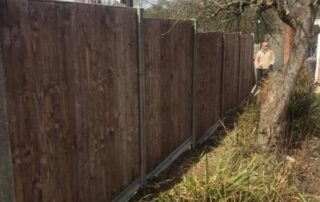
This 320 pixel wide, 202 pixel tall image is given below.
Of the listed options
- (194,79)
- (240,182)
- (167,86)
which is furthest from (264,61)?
(240,182)

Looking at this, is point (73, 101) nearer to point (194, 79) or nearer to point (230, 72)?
point (194, 79)

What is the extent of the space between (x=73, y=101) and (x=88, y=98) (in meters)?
0.26

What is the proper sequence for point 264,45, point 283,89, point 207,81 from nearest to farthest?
point 283,89, point 207,81, point 264,45

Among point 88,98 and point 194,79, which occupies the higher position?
point 88,98

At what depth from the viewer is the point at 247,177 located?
14.0ft

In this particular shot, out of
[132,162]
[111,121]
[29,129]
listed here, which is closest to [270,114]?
[132,162]

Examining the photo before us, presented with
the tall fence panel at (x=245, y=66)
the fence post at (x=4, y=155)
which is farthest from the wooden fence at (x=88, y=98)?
the tall fence panel at (x=245, y=66)

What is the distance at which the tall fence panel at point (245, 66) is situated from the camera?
11.4m

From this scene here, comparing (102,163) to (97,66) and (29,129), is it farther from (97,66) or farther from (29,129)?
(29,129)

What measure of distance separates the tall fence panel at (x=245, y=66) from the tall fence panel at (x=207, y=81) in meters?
2.71

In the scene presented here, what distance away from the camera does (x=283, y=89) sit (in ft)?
21.0

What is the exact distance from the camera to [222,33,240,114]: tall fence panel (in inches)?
366

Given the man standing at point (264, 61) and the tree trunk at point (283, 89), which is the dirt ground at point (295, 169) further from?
the man standing at point (264, 61)

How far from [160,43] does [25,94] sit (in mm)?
2807
